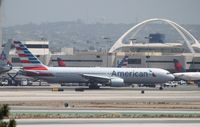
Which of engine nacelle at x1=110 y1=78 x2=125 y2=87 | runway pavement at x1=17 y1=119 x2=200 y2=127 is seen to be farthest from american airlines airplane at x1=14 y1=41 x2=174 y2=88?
runway pavement at x1=17 y1=119 x2=200 y2=127

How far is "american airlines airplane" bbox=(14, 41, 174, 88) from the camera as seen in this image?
14275 cm

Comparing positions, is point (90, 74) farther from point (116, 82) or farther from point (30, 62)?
point (30, 62)

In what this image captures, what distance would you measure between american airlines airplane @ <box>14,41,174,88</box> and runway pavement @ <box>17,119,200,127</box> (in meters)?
79.0

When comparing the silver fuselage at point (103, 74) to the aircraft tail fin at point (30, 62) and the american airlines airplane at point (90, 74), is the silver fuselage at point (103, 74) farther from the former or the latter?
the aircraft tail fin at point (30, 62)

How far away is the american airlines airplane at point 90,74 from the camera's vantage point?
142750 millimetres

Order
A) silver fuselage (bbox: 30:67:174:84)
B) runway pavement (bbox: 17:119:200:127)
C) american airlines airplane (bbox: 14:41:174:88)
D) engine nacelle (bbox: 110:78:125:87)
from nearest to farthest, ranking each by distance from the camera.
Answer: runway pavement (bbox: 17:119:200:127) → engine nacelle (bbox: 110:78:125:87) → american airlines airplane (bbox: 14:41:174:88) → silver fuselage (bbox: 30:67:174:84)

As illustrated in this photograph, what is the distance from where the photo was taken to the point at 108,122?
6056 centimetres

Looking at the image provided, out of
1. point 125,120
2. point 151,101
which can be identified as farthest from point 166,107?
point 125,120

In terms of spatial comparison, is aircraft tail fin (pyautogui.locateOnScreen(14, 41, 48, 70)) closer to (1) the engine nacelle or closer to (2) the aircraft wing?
(2) the aircraft wing

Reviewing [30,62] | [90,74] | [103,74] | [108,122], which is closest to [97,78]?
[90,74]

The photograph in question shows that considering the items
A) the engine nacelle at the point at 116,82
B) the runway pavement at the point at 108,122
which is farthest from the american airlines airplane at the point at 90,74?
the runway pavement at the point at 108,122

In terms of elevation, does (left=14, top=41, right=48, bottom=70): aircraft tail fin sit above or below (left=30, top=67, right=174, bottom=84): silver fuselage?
above

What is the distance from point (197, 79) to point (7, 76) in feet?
159

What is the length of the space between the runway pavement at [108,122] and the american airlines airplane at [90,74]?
7896 centimetres
